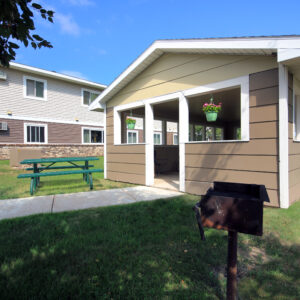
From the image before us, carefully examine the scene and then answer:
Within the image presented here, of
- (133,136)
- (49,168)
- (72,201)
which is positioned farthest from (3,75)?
(72,201)

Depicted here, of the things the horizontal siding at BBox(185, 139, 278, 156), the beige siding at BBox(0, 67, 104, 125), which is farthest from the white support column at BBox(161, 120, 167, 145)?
the beige siding at BBox(0, 67, 104, 125)

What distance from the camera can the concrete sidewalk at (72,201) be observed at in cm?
356

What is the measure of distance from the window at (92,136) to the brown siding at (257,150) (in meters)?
12.3

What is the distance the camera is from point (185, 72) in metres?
4.97

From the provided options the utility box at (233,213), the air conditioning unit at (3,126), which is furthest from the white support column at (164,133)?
the air conditioning unit at (3,126)

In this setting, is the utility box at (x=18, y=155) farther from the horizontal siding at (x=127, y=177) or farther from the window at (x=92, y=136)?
the window at (x=92, y=136)

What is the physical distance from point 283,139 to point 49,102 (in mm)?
13708

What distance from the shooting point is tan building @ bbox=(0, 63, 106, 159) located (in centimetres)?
1188

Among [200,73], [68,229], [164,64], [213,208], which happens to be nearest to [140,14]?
[164,64]

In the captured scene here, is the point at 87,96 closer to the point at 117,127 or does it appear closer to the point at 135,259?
the point at 117,127

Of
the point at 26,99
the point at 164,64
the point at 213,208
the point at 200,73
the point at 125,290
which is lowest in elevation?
the point at 125,290

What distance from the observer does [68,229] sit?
277 centimetres

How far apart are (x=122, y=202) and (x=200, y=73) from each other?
334cm

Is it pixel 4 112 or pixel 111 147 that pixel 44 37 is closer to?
pixel 111 147
